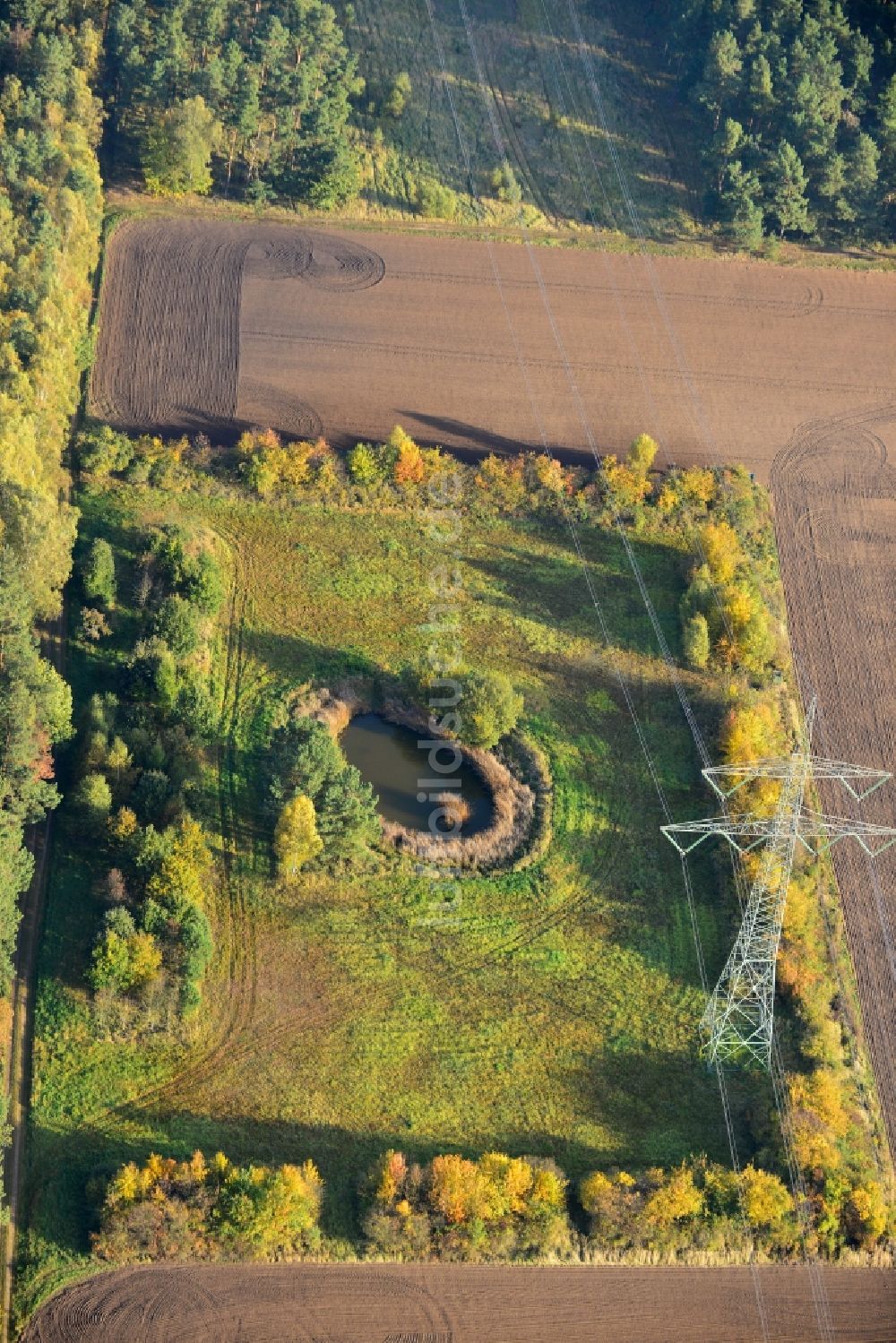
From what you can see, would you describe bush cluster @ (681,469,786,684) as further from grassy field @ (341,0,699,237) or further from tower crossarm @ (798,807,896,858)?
grassy field @ (341,0,699,237)

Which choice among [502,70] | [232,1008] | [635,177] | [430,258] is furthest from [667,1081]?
[502,70]

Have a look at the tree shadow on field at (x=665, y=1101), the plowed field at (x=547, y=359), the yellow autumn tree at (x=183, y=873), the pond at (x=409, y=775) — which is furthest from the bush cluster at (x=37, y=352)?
the tree shadow on field at (x=665, y=1101)

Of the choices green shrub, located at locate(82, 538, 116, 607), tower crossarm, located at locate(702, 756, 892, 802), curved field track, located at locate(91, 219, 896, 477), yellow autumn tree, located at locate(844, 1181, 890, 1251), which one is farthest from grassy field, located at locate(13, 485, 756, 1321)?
curved field track, located at locate(91, 219, 896, 477)

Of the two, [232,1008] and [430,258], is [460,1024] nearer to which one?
[232,1008]

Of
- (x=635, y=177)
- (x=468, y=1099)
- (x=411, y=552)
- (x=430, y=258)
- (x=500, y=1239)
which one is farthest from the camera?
(x=635, y=177)

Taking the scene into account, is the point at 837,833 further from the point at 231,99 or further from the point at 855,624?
the point at 231,99
